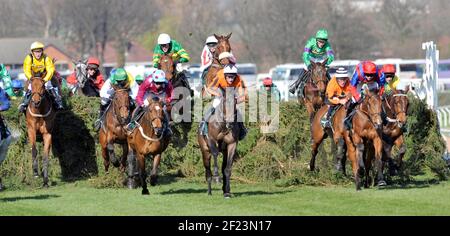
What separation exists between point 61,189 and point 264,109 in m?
4.56

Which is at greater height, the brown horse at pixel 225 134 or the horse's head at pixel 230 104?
the horse's head at pixel 230 104

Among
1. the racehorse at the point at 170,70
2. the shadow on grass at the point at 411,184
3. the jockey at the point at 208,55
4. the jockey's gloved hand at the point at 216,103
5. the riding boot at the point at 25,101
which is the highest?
the jockey at the point at 208,55

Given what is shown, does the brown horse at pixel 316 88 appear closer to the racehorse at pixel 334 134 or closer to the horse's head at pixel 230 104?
the racehorse at pixel 334 134

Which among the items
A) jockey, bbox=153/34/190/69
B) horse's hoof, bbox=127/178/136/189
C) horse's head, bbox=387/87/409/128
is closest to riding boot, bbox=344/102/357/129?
horse's head, bbox=387/87/409/128

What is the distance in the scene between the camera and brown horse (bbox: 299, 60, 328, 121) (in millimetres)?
20625

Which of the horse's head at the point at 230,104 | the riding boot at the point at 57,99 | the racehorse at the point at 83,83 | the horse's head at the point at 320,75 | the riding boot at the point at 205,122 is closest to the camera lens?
the horse's head at the point at 230,104

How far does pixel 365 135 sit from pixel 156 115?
3.84 metres

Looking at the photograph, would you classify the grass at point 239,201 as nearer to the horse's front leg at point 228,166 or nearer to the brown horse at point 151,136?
the horse's front leg at point 228,166

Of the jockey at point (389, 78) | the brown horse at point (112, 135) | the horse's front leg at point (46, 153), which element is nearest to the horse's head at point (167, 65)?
the brown horse at point (112, 135)

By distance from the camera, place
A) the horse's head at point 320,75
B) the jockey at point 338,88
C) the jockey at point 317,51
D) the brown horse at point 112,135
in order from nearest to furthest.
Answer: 1. the jockey at point 338,88
2. the brown horse at point 112,135
3. the horse's head at point 320,75
4. the jockey at point 317,51

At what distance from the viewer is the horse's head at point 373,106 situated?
17438mm

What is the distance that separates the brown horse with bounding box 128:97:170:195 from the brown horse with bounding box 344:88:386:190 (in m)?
3.40

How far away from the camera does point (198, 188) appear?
19203 mm

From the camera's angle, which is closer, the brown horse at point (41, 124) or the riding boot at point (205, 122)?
the riding boot at point (205, 122)
